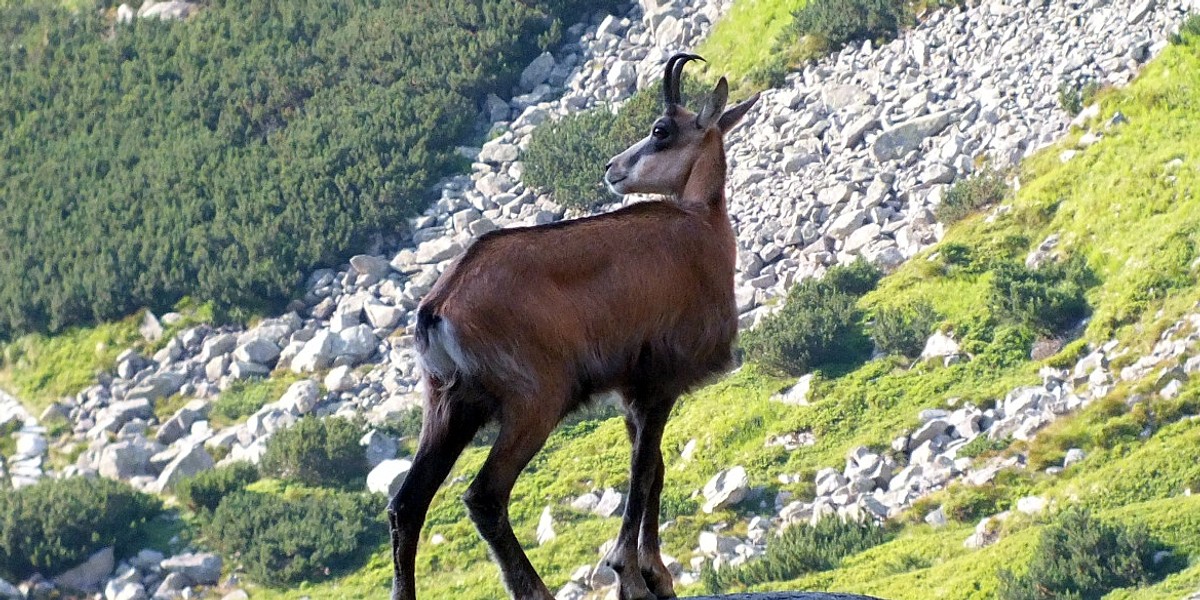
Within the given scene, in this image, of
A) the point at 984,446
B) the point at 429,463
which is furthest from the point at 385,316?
the point at 429,463

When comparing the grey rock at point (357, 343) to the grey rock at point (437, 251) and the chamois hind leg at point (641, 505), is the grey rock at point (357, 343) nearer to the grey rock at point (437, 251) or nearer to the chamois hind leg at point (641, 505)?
the grey rock at point (437, 251)

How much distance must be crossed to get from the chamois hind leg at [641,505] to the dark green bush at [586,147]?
995 inches

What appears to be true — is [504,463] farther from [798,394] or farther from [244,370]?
[244,370]

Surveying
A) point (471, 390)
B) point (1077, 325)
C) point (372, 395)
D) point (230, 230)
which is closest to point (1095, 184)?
point (1077, 325)

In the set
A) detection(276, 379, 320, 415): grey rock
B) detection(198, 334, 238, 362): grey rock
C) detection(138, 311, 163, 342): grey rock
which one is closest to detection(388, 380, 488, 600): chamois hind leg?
detection(276, 379, 320, 415): grey rock

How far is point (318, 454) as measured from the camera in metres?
28.0

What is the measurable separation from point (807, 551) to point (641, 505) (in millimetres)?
13442

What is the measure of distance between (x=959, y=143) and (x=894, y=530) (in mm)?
11629

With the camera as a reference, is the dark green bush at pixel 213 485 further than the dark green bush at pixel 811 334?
Yes

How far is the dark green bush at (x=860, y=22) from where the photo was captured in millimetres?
35938

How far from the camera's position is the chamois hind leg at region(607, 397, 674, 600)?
8.19m

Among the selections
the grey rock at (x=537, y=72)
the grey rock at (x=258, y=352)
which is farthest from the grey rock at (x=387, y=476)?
the grey rock at (x=537, y=72)

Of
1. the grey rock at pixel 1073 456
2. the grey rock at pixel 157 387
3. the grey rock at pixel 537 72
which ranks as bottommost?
the grey rock at pixel 157 387

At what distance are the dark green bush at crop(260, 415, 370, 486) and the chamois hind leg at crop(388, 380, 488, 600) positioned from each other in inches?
811
